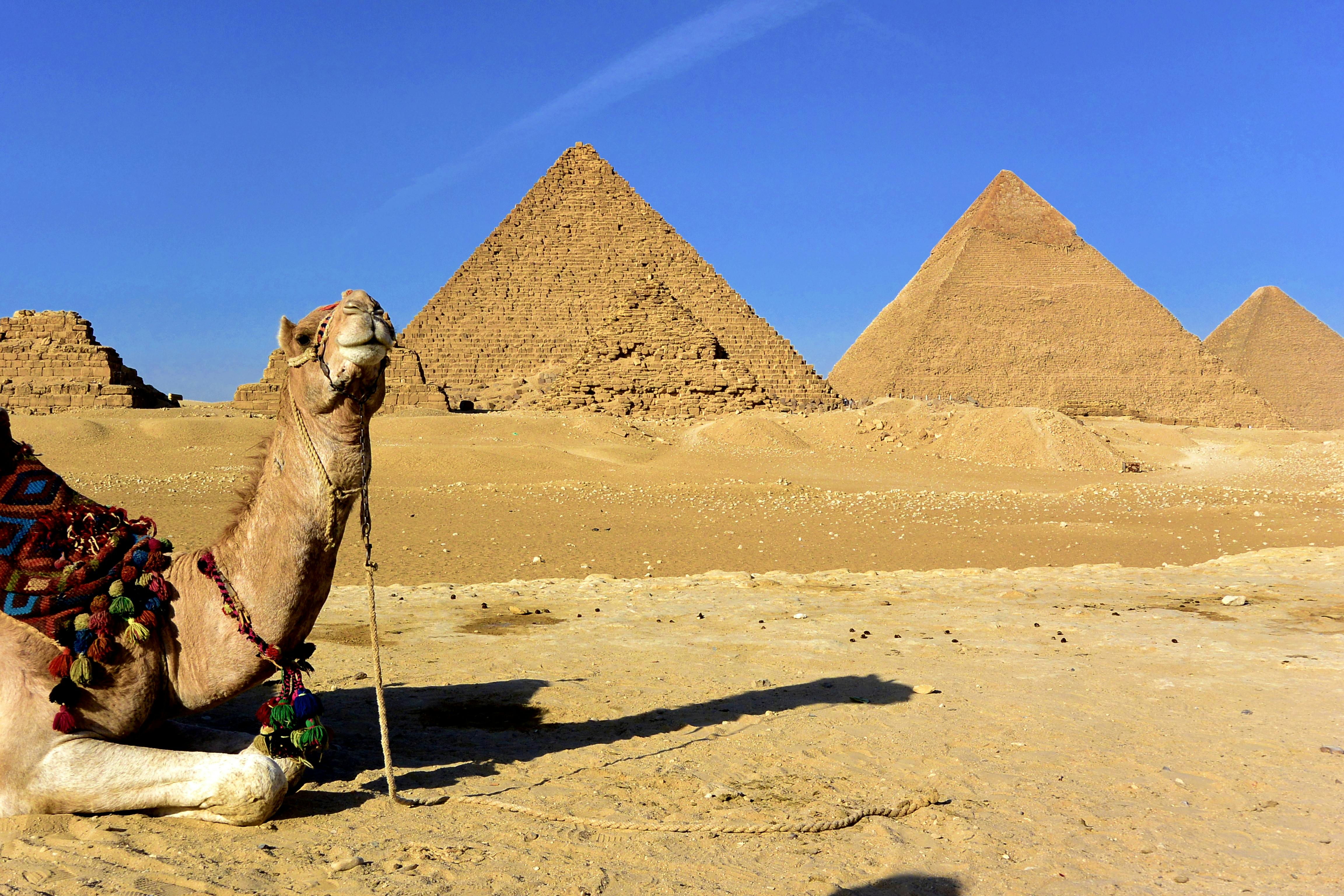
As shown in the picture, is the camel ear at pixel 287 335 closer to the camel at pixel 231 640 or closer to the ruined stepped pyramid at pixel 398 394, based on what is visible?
the camel at pixel 231 640

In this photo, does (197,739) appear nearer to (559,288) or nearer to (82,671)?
(82,671)

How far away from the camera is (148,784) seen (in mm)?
2770

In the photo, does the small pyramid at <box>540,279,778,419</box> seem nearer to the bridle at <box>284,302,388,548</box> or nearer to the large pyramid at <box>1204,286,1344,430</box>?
the bridle at <box>284,302,388,548</box>

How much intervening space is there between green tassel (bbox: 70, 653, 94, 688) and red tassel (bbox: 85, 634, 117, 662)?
0.02 metres

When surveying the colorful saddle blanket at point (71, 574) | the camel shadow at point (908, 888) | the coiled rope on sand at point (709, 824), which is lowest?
the camel shadow at point (908, 888)

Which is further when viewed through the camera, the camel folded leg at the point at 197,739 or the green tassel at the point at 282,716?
the camel folded leg at the point at 197,739

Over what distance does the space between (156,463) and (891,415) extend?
22.5 m

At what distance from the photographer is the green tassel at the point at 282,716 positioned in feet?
9.86

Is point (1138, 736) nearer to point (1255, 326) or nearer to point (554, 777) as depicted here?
point (554, 777)

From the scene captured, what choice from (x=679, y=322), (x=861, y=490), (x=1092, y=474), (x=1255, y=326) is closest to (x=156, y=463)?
(x=861, y=490)

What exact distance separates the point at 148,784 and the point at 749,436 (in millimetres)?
25944

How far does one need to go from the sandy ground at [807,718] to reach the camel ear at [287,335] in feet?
4.67

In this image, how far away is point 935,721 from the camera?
427 cm

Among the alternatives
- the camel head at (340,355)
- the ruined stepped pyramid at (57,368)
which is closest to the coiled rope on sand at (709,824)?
the camel head at (340,355)
